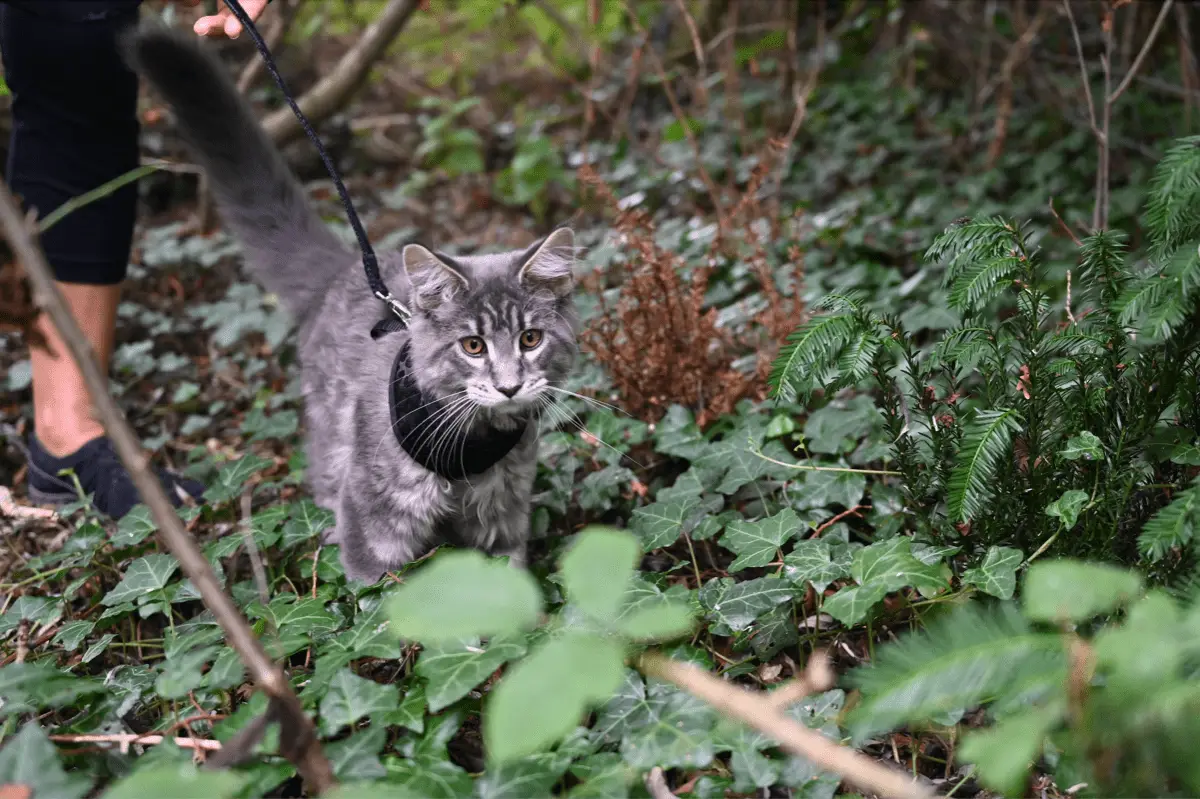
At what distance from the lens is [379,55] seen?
190 inches

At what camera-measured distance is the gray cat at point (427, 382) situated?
2.29m

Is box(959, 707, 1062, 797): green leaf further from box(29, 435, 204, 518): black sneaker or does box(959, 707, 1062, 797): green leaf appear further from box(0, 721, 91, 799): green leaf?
box(29, 435, 204, 518): black sneaker

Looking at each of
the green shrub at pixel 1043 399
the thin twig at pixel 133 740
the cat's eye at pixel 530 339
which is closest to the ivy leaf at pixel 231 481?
the cat's eye at pixel 530 339

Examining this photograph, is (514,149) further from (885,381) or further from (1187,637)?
(1187,637)

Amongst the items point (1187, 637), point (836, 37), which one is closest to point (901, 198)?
point (836, 37)

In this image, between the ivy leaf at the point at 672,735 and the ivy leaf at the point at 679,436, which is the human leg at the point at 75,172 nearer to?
the ivy leaf at the point at 679,436

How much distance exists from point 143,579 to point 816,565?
1611 mm

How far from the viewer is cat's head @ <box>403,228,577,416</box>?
227 cm

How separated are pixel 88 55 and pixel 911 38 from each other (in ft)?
15.5

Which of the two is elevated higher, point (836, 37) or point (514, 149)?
point (836, 37)

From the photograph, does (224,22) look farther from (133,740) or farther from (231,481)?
(133,740)

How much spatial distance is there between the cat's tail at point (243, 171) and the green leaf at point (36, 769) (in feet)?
6.34

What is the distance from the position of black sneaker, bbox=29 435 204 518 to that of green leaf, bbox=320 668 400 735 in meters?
1.48

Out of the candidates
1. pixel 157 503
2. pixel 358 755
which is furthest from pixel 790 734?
pixel 157 503
